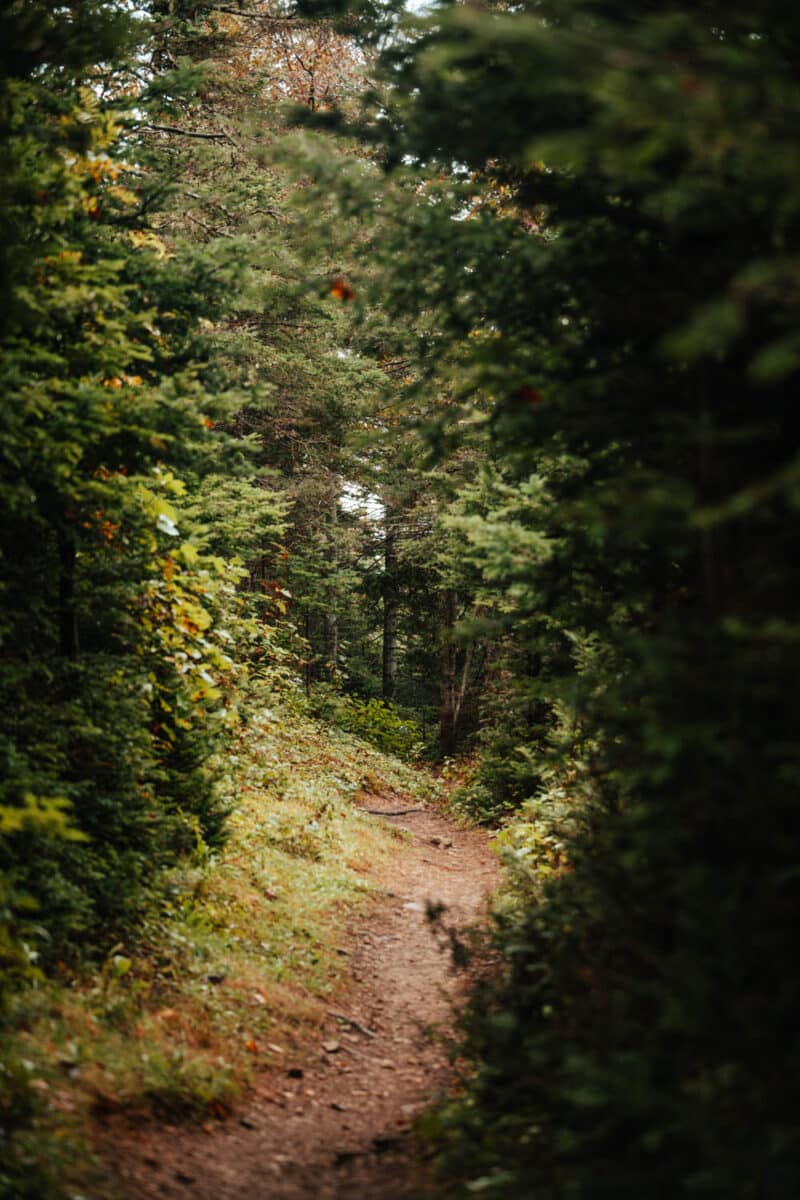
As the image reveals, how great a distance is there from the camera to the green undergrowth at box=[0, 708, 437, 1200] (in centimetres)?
428

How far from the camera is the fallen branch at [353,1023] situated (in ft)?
24.4

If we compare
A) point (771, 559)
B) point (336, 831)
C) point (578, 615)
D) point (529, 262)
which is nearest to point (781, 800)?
point (771, 559)

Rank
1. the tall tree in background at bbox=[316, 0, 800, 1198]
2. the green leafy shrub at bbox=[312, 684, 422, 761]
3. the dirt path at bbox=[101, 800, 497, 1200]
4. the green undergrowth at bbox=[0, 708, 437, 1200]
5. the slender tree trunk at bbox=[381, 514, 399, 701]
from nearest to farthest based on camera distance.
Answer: the tall tree in background at bbox=[316, 0, 800, 1198]
the green undergrowth at bbox=[0, 708, 437, 1200]
the dirt path at bbox=[101, 800, 497, 1200]
the green leafy shrub at bbox=[312, 684, 422, 761]
the slender tree trunk at bbox=[381, 514, 399, 701]

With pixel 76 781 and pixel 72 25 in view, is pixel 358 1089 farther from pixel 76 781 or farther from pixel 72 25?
pixel 72 25

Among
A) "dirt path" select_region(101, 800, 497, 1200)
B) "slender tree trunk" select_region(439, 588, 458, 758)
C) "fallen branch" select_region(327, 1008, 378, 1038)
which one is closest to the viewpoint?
"dirt path" select_region(101, 800, 497, 1200)

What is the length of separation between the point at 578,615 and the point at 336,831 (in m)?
8.82

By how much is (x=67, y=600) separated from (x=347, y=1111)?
4.41 meters

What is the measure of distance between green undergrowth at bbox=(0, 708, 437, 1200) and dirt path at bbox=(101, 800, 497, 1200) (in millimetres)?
227

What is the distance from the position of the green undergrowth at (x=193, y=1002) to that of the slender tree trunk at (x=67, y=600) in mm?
2408

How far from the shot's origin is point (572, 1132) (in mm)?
3816

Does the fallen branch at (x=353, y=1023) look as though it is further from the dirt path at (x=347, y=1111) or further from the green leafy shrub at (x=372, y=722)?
the green leafy shrub at (x=372, y=722)

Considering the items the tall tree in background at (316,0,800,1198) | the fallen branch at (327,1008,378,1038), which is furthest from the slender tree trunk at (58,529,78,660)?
the fallen branch at (327,1008,378,1038)

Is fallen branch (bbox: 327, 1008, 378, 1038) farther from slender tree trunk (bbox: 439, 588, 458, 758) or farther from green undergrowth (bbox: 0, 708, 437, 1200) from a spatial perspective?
slender tree trunk (bbox: 439, 588, 458, 758)

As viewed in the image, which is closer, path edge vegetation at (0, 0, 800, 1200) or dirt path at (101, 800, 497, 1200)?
path edge vegetation at (0, 0, 800, 1200)
